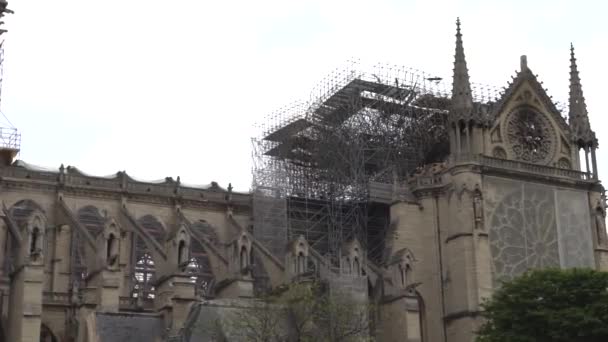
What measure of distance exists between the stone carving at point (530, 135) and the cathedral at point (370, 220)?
2.6 inches

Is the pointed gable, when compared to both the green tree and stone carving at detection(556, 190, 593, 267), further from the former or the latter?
the green tree

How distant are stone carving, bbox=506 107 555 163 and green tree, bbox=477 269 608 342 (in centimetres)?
1369

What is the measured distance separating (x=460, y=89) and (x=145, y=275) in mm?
18256

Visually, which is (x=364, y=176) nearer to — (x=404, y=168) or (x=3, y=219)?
(x=404, y=168)

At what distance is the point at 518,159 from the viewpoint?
58.8 meters

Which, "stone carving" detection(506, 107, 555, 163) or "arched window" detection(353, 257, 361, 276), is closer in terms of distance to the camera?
"arched window" detection(353, 257, 361, 276)

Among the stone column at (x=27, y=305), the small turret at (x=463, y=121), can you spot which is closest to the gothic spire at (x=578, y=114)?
the small turret at (x=463, y=121)

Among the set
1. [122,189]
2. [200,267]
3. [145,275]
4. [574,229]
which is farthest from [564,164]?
[122,189]

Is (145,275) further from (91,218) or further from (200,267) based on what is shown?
(91,218)

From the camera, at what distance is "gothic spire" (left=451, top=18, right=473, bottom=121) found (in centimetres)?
5738

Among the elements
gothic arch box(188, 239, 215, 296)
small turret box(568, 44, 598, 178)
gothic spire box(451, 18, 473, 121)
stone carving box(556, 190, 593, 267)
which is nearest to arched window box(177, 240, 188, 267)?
gothic arch box(188, 239, 215, 296)

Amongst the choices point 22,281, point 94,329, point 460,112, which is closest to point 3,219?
point 22,281

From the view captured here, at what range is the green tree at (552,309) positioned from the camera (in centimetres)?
4350

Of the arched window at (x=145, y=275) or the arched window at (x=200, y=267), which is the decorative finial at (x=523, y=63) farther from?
the arched window at (x=145, y=275)
